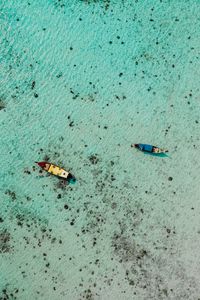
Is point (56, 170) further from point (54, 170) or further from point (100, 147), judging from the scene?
point (100, 147)

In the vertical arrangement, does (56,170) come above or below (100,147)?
below

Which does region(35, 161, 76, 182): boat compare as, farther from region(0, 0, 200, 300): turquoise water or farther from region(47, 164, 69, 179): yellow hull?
region(0, 0, 200, 300): turquoise water

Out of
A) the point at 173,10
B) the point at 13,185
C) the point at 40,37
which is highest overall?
the point at 173,10

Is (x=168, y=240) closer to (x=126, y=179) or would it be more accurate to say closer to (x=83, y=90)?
(x=126, y=179)

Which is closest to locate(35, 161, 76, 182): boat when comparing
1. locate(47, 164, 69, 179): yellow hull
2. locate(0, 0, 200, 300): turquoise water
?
locate(47, 164, 69, 179): yellow hull

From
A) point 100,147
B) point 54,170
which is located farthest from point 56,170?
point 100,147

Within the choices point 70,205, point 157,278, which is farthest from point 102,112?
point 157,278

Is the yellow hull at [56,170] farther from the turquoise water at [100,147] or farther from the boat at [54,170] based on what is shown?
the turquoise water at [100,147]

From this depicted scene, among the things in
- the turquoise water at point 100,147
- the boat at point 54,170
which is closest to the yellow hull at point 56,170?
the boat at point 54,170
